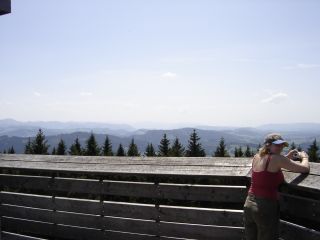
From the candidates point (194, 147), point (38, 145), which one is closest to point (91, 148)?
point (38, 145)

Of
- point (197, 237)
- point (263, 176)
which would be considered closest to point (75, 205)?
point (197, 237)

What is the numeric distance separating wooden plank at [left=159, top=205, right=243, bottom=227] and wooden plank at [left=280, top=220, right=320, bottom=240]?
604 millimetres

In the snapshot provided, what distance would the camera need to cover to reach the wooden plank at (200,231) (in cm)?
496

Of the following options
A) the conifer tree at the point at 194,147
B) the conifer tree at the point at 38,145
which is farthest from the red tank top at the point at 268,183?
the conifer tree at the point at 194,147

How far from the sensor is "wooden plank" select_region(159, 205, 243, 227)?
502 centimetres

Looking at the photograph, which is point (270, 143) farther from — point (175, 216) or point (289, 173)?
point (175, 216)

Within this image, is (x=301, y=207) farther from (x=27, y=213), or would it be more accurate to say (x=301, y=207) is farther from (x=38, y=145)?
(x=38, y=145)

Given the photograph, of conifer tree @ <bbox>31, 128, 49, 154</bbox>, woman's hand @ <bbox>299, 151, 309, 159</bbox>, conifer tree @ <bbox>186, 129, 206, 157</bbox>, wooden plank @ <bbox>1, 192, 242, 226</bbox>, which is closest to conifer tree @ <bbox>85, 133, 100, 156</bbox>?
conifer tree @ <bbox>31, 128, 49, 154</bbox>

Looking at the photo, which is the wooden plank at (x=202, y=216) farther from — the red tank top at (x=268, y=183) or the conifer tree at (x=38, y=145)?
the conifer tree at (x=38, y=145)

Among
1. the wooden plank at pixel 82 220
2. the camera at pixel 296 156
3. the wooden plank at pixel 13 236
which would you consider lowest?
the wooden plank at pixel 13 236

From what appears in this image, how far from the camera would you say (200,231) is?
511 cm

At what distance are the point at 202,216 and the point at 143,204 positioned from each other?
3.06 ft

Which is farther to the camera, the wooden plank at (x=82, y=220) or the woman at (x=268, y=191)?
the wooden plank at (x=82, y=220)

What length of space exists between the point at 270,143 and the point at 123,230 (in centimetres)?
258
